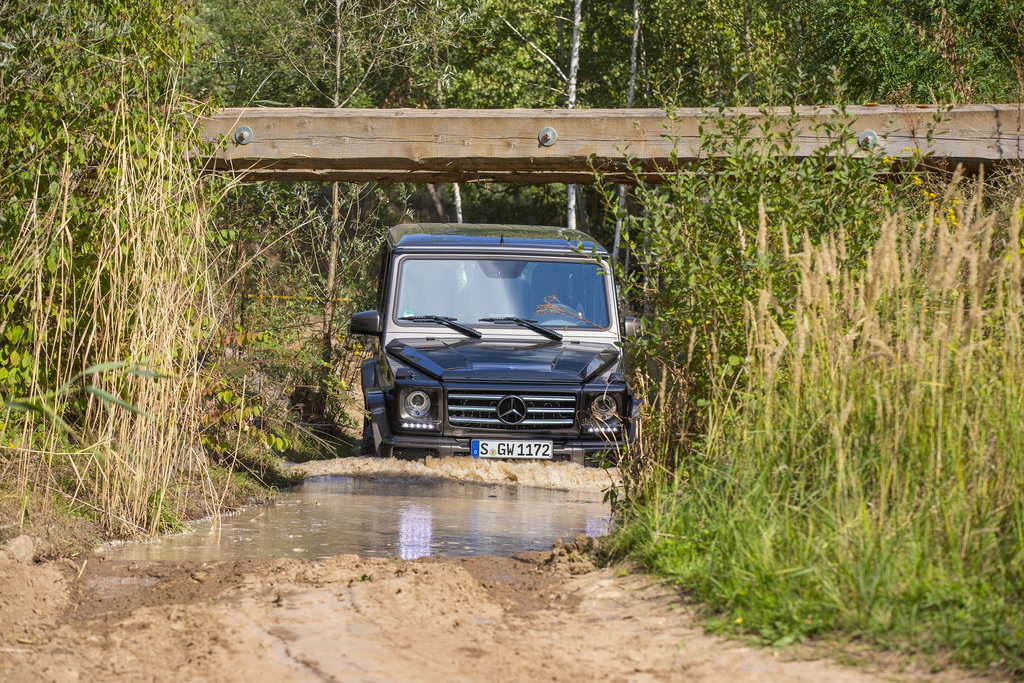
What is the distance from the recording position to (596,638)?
4.54m

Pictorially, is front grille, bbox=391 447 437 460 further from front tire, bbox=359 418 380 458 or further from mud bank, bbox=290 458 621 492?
front tire, bbox=359 418 380 458

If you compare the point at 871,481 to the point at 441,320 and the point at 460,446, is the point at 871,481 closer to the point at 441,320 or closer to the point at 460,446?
the point at 460,446

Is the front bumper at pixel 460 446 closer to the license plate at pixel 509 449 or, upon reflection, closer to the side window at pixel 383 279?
the license plate at pixel 509 449

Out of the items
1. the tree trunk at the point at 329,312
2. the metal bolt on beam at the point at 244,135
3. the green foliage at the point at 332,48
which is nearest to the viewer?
the metal bolt on beam at the point at 244,135

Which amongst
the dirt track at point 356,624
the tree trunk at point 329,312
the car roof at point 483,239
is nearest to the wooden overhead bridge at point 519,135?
the car roof at point 483,239

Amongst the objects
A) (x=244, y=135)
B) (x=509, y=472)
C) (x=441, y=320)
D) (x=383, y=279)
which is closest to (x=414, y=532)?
(x=509, y=472)

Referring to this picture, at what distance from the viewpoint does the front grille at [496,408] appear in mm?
8602

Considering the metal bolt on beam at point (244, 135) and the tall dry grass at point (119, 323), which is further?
the metal bolt on beam at point (244, 135)

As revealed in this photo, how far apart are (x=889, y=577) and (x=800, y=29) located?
1083 inches

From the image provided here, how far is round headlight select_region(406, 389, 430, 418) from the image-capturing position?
8.65 metres

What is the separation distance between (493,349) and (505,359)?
239mm

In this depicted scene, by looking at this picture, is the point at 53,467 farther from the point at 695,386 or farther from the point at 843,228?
the point at 843,228

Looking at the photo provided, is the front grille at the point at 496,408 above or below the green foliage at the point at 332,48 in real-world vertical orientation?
below

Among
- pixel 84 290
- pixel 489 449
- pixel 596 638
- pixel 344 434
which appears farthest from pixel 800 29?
pixel 596 638
